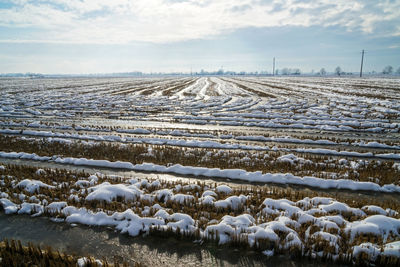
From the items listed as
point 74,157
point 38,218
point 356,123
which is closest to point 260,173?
point 38,218

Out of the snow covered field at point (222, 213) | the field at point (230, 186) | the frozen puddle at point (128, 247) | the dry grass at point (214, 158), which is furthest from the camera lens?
the dry grass at point (214, 158)

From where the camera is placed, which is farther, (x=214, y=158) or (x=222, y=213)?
(x=214, y=158)

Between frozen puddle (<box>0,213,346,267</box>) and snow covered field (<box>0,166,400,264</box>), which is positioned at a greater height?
snow covered field (<box>0,166,400,264</box>)

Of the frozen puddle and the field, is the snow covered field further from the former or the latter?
the frozen puddle

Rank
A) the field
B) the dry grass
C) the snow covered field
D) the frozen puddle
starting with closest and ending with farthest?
the frozen puddle, the snow covered field, the field, the dry grass

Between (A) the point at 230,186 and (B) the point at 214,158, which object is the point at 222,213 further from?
(B) the point at 214,158

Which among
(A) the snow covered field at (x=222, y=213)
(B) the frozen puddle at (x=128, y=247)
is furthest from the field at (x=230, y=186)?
(B) the frozen puddle at (x=128, y=247)

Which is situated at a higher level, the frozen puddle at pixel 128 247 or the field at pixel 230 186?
the field at pixel 230 186

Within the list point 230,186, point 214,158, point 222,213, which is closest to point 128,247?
point 222,213

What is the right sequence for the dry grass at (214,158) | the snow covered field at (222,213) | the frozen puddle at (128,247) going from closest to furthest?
the frozen puddle at (128,247) → the snow covered field at (222,213) → the dry grass at (214,158)

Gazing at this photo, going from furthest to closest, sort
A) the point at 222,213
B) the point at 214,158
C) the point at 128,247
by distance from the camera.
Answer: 1. the point at 214,158
2. the point at 222,213
3. the point at 128,247

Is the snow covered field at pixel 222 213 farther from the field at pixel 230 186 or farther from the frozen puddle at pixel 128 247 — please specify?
the frozen puddle at pixel 128 247

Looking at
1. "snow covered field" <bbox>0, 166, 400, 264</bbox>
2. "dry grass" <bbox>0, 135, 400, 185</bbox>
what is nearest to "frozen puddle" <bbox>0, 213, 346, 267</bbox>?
"snow covered field" <bbox>0, 166, 400, 264</bbox>

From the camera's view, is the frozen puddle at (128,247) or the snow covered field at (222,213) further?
the snow covered field at (222,213)
